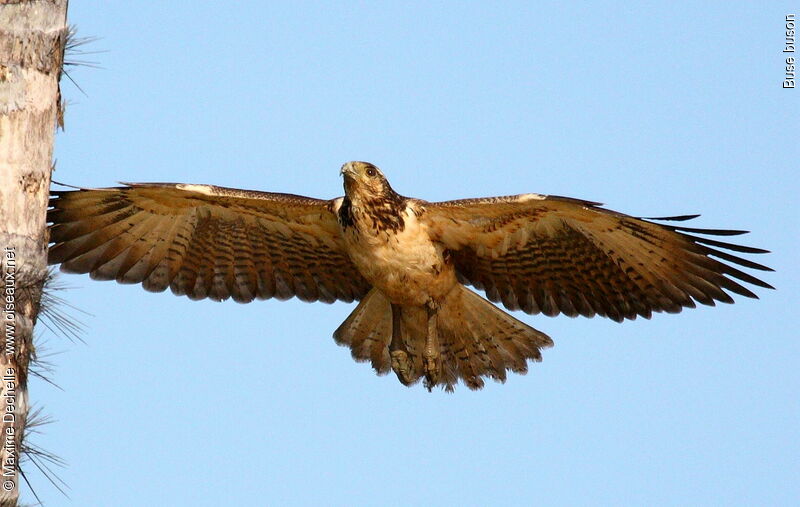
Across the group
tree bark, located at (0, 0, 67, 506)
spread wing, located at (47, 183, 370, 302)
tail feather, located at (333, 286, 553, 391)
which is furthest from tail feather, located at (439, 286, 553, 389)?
tree bark, located at (0, 0, 67, 506)

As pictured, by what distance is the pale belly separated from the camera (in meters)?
8.49

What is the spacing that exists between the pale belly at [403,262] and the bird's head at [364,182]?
0.30m

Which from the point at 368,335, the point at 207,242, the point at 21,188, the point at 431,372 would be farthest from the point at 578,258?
the point at 21,188

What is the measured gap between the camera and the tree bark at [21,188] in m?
5.77

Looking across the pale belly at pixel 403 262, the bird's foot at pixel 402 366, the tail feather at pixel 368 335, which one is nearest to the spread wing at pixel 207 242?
the tail feather at pixel 368 335

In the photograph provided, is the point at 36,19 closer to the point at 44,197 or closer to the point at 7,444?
the point at 44,197

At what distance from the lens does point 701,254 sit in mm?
8688

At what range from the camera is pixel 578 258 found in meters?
9.05

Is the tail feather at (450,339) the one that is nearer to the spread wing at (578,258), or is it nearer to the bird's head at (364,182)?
the spread wing at (578,258)

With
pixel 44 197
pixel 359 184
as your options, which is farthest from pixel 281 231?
pixel 44 197

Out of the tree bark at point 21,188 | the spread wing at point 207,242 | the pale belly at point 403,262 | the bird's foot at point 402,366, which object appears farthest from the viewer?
the bird's foot at point 402,366

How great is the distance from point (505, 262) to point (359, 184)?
164 cm

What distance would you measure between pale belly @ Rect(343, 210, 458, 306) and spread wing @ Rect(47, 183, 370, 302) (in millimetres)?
573

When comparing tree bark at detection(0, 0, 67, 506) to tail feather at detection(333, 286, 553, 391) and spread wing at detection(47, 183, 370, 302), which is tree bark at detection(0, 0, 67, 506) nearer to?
spread wing at detection(47, 183, 370, 302)
